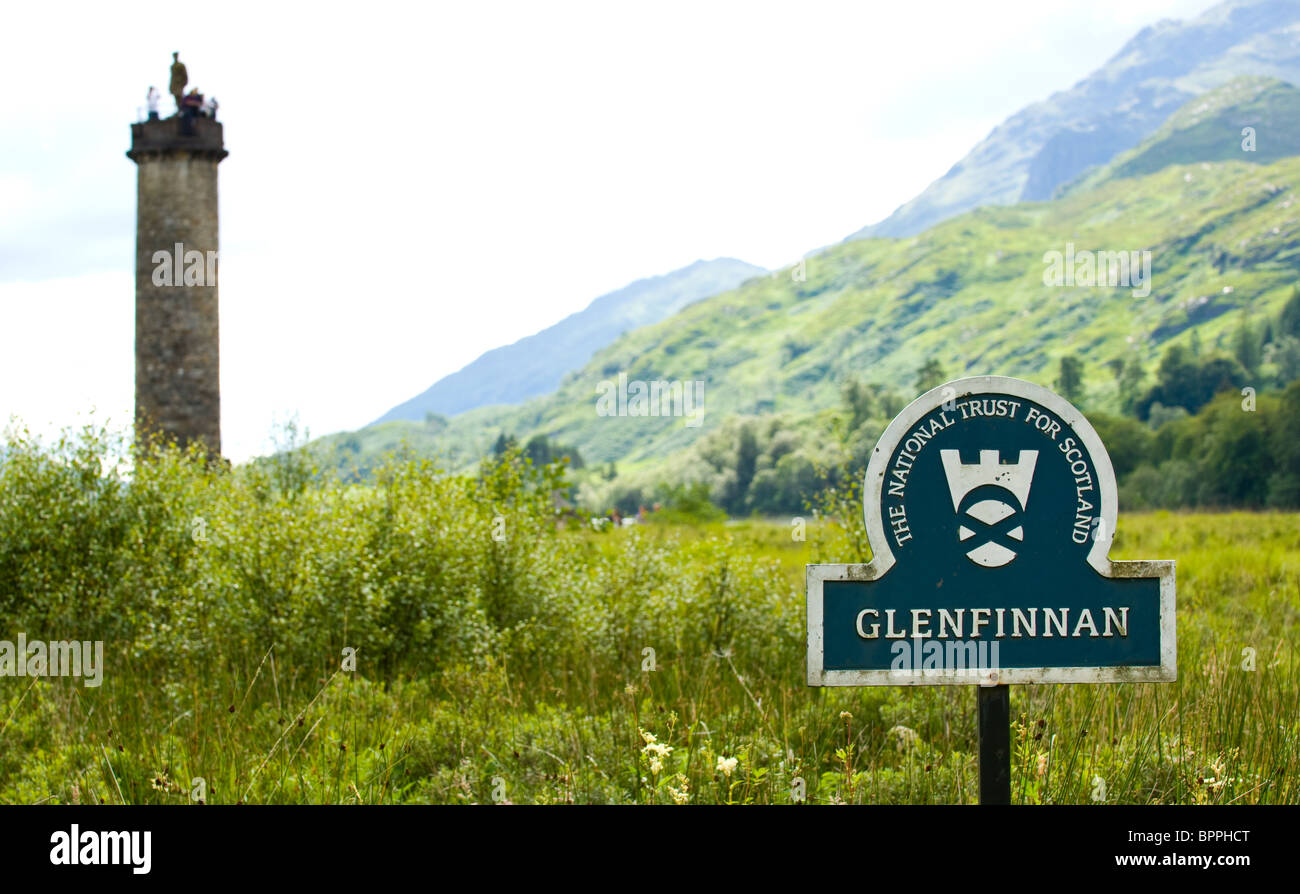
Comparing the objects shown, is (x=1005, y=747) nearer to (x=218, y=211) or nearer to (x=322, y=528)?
(x=322, y=528)

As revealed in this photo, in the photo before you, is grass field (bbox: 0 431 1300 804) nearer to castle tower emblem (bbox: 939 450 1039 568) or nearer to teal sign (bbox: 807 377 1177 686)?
teal sign (bbox: 807 377 1177 686)

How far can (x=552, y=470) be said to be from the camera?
51.6 ft

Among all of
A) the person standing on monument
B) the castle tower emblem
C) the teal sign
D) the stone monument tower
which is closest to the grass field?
the teal sign

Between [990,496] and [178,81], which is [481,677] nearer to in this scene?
[990,496]

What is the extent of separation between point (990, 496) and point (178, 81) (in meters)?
32.6

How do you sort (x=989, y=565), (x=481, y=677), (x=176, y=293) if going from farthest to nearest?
→ 1. (x=176, y=293)
2. (x=481, y=677)
3. (x=989, y=565)

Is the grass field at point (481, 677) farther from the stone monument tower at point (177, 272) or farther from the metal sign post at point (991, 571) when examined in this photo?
the stone monument tower at point (177, 272)

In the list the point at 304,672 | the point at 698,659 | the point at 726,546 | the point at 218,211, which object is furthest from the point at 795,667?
the point at 218,211

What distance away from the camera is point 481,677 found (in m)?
9.36

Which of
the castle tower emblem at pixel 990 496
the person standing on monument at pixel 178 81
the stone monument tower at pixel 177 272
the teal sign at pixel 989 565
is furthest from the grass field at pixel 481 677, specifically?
the person standing on monument at pixel 178 81

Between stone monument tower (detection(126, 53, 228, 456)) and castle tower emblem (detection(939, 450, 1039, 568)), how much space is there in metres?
29.5

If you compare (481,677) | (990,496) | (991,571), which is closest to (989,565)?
(991,571)

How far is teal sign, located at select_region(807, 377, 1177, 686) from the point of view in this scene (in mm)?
4078

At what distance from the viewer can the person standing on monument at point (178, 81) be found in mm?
30938
